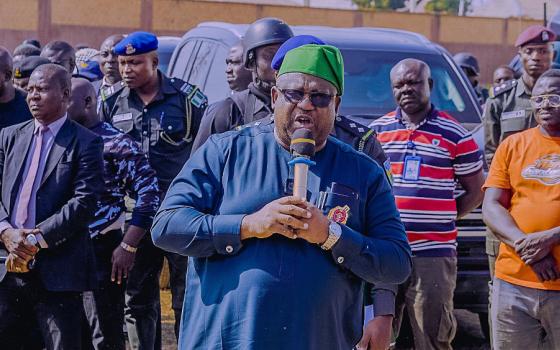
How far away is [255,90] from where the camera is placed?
16.7ft

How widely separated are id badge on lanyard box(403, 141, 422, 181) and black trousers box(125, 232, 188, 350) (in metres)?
1.54

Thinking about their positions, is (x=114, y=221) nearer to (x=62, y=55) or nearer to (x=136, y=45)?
(x=136, y=45)

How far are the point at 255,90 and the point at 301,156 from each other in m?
1.96

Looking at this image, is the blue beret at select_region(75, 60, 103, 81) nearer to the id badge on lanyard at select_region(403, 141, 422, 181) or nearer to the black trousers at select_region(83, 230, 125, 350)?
the black trousers at select_region(83, 230, 125, 350)

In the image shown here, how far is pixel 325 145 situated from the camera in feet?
11.5

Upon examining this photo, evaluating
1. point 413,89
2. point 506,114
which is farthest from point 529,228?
point 506,114

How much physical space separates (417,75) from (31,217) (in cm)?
249

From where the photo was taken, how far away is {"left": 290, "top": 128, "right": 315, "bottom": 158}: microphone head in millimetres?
3182

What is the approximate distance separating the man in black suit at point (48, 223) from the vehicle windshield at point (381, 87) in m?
3.05

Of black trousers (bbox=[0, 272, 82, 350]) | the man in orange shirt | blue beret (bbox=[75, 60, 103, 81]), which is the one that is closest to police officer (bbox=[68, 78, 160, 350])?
black trousers (bbox=[0, 272, 82, 350])

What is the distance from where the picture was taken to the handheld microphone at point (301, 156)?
10.1ft

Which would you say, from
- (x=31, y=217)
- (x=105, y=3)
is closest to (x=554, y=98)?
(x=31, y=217)

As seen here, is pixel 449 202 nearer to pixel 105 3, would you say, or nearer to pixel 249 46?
pixel 249 46

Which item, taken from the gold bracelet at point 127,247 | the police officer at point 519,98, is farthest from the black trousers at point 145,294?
the police officer at point 519,98
